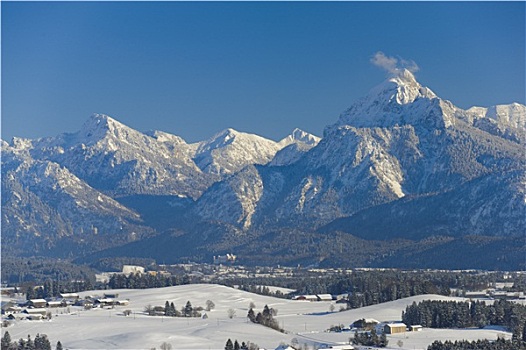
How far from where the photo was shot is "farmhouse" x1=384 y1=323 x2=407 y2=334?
606 ft

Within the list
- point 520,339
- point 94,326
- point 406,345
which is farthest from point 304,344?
point 94,326

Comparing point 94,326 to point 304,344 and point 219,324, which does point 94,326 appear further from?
point 304,344

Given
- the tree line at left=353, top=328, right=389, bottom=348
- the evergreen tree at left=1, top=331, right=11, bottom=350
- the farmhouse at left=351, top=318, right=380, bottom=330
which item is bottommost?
the tree line at left=353, top=328, right=389, bottom=348

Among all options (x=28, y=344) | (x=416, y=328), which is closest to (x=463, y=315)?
(x=416, y=328)

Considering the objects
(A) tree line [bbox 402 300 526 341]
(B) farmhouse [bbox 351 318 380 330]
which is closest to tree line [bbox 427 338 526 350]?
(A) tree line [bbox 402 300 526 341]

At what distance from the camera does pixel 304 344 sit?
552 ft

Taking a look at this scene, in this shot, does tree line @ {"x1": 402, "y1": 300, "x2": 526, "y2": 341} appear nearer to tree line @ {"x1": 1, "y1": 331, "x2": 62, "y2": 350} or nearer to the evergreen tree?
tree line @ {"x1": 1, "y1": 331, "x2": 62, "y2": 350}

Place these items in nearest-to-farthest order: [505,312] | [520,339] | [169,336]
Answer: [520,339] < [169,336] < [505,312]

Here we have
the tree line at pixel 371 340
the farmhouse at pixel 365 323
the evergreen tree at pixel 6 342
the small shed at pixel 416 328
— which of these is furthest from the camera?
the farmhouse at pixel 365 323

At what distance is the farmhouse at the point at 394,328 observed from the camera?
7274 inches

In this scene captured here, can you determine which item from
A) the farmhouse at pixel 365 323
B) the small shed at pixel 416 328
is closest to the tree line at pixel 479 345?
the small shed at pixel 416 328

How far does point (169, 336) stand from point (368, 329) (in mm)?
31887

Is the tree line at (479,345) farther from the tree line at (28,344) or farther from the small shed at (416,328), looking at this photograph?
the tree line at (28,344)

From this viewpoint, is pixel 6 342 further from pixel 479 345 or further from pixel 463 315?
pixel 463 315
